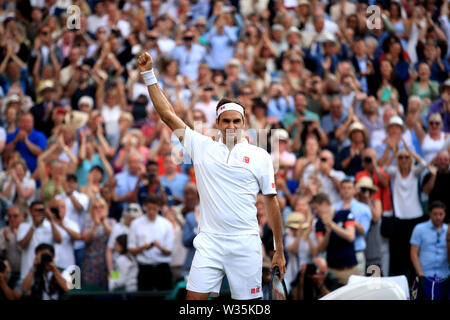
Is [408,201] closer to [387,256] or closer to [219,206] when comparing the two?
[387,256]

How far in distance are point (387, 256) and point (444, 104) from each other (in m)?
2.99

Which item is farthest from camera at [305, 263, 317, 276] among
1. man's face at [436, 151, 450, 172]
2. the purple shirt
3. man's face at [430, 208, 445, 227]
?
the purple shirt

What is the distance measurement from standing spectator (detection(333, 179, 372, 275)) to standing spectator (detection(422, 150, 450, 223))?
1.03 m

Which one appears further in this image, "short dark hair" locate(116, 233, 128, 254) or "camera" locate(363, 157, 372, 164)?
"camera" locate(363, 157, 372, 164)

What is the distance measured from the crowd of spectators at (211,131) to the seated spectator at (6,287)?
2 centimetres

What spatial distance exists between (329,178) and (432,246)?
1788 millimetres

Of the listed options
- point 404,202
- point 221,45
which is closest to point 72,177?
point 221,45

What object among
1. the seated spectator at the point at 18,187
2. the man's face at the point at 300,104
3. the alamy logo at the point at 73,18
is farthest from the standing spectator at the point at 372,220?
the alamy logo at the point at 73,18

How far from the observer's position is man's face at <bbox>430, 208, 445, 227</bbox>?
9820 millimetres

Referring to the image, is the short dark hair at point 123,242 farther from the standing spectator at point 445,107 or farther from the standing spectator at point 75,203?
the standing spectator at point 445,107

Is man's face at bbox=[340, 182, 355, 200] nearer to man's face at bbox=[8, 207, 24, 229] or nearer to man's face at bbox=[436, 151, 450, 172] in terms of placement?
man's face at bbox=[436, 151, 450, 172]

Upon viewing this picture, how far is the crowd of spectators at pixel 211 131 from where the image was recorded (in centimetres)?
1005

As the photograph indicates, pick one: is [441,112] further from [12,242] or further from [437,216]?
[12,242]
